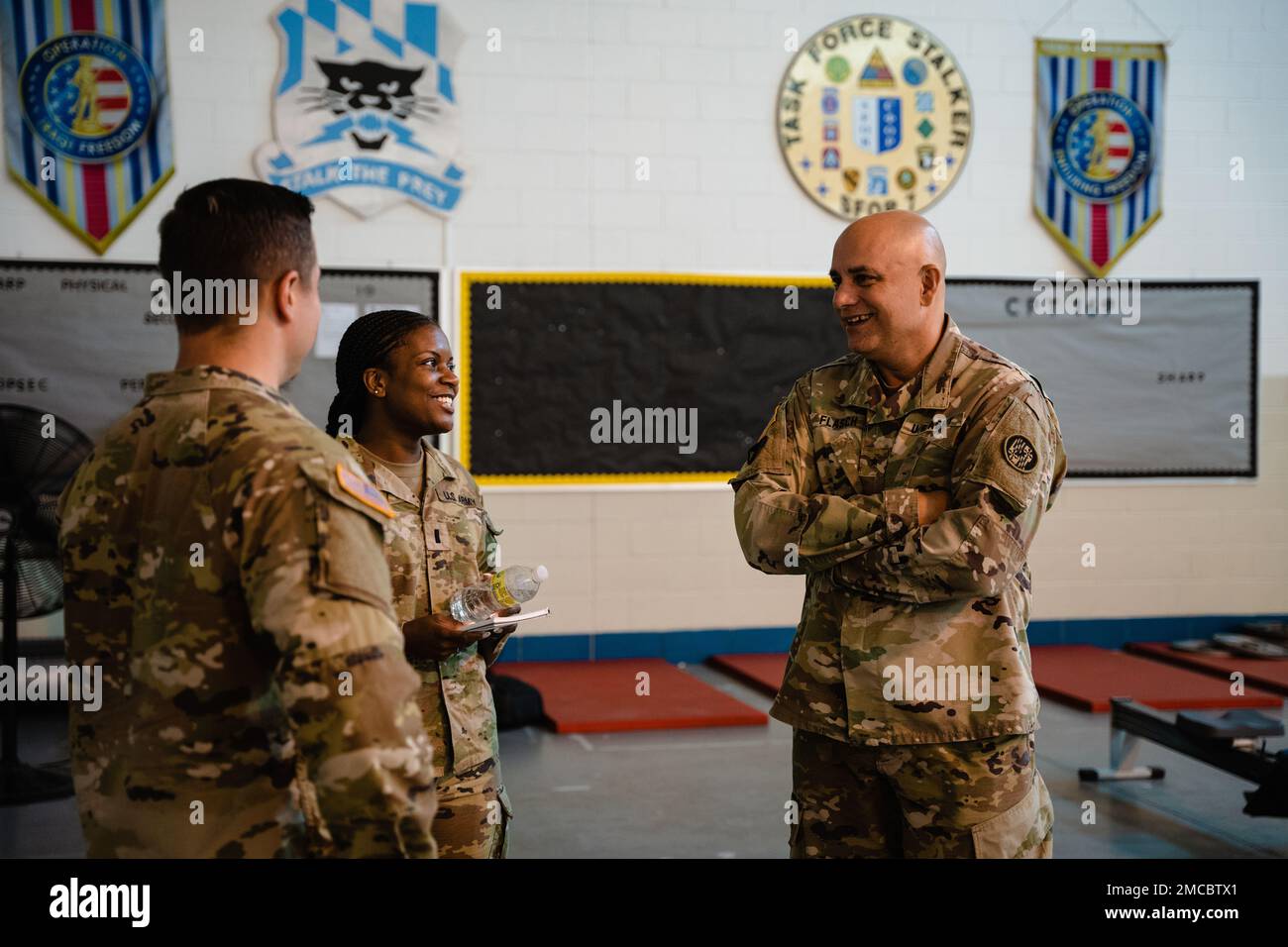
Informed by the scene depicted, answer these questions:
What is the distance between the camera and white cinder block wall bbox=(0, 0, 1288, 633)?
20.9ft

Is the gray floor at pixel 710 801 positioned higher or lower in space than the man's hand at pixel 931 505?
lower

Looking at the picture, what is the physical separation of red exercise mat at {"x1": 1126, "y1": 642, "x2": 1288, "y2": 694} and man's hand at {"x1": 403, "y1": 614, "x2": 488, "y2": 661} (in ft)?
16.5

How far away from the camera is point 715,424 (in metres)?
6.75

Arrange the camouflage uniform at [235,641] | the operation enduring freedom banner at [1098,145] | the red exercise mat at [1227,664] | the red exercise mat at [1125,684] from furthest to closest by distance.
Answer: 1. the operation enduring freedom banner at [1098,145]
2. the red exercise mat at [1227,664]
3. the red exercise mat at [1125,684]
4. the camouflage uniform at [235,641]

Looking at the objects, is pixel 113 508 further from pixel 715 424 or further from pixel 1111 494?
pixel 1111 494

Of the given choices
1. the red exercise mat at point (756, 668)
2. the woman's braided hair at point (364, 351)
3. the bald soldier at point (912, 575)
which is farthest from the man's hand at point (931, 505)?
the red exercise mat at point (756, 668)

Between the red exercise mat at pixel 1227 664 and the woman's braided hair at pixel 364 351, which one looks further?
the red exercise mat at pixel 1227 664

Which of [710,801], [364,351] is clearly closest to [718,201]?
[710,801]
